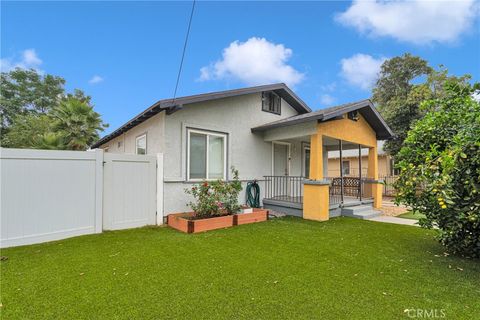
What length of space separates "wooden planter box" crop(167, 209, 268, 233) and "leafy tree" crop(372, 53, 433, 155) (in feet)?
44.7

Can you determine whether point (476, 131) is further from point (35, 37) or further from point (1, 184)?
point (35, 37)

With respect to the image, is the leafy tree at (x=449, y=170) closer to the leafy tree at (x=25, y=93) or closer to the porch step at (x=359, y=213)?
the porch step at (x=359, y=213)

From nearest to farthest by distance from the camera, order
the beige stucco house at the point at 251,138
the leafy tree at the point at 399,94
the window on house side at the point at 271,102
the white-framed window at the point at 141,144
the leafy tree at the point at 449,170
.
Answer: the leafy tree at the point at 449,170, the beige stucco house at the point at 251,138, the white-framed window at the point at 141,144, the window on house side at the point at 271,102, the leafy tree at the point at 399,94

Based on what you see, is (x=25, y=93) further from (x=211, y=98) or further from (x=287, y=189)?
(x=287, y=189)

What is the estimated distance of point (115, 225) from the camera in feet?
19.7

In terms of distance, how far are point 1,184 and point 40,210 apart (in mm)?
813

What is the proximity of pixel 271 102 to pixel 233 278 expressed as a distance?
8.05 meters

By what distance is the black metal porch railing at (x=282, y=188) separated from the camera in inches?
380

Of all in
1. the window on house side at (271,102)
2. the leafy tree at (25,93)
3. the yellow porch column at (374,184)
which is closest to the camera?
the window on house side at (271,102)

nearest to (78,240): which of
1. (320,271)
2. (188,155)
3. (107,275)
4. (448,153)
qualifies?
(107,275)

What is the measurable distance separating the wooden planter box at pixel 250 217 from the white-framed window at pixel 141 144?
4.06m

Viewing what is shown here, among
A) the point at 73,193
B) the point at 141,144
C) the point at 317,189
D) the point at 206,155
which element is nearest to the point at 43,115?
the point at 141,144

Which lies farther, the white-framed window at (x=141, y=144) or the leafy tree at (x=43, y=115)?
the leafy tree at (x=43, y=115)

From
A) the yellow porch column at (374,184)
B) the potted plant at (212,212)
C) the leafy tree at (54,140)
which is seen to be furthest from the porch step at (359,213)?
the leafy tree at (54,140)
